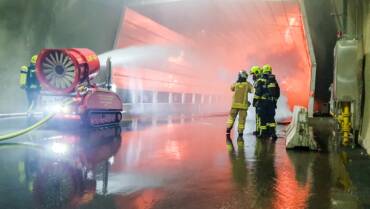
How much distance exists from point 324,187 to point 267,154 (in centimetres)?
246

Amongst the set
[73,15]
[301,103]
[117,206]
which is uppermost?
[73,15]

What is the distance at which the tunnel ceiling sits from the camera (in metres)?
16.9

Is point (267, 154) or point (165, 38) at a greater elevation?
point (165, 38)

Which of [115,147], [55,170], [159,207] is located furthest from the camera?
[115,147]

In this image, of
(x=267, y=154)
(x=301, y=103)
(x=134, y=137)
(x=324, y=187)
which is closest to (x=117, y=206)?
(x=324, y=187)

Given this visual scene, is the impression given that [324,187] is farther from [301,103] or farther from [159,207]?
[301,103]

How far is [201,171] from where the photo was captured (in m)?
5.07

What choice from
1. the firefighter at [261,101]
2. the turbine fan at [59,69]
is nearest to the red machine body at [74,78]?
the turbine fan at [59,69]

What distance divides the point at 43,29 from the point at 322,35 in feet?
36.6

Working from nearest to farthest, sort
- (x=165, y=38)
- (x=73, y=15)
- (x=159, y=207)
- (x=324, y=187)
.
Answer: (x=159, y=207), (x=324, y=187), (x=73, y=15), (x=165, y=38)

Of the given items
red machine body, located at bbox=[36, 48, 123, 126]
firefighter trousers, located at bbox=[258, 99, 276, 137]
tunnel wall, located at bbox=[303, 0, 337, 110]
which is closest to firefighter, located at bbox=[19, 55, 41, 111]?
red machine body, located at bbox=[36, 48, 123, 126]

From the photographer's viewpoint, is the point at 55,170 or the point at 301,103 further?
the point at 301,103

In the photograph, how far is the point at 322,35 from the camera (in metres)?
15.0

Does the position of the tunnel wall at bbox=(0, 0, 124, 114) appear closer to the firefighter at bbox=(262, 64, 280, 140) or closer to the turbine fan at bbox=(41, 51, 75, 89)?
the turbine fan at bbox=(41, 51, 75, 89)
